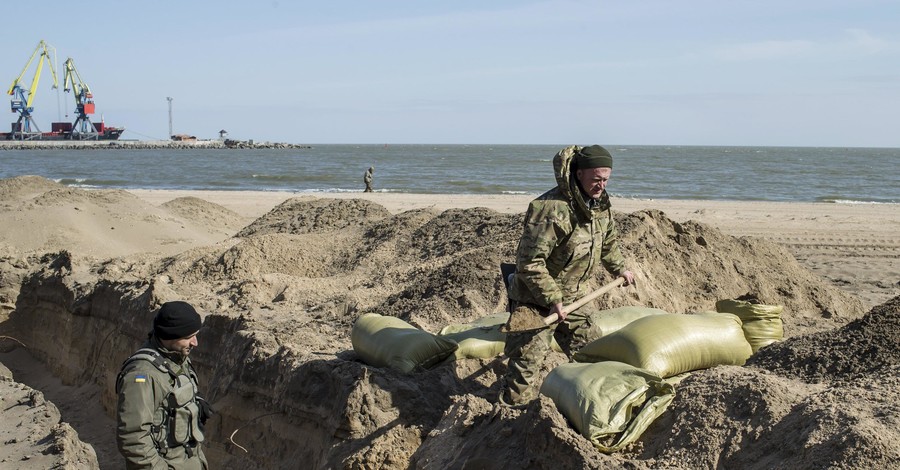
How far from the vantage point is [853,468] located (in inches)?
144

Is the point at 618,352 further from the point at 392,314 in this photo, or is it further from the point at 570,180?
the point at 392,314

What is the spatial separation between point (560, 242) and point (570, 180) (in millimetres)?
367

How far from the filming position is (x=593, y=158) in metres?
4.98

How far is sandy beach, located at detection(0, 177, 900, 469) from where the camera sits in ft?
14.3

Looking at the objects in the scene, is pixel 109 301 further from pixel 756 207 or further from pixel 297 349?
pixel 756 207

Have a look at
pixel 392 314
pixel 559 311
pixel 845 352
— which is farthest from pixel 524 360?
pixel 392 314

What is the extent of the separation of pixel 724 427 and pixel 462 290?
425cm

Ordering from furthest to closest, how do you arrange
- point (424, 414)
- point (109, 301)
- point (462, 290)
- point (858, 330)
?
1. point (109, 301)
2. point (462, 290)
3. point (424, 414)
4. point (858, 330)

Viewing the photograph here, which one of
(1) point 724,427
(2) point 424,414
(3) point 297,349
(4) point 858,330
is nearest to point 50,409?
(3) point 297,349

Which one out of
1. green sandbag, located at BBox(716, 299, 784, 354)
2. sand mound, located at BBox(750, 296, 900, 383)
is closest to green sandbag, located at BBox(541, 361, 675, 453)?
sand mound, located at BBox(750, 296, 900, 383)

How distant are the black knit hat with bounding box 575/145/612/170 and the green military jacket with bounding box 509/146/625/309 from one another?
0.07 meters

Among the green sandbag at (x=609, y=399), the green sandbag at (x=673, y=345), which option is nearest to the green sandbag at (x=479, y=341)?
the green sandbag at (x=673, y=345)

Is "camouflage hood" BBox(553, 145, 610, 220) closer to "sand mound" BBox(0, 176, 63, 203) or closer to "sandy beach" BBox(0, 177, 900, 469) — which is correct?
"sandy beach" BBox(0, 177, 900, 469)

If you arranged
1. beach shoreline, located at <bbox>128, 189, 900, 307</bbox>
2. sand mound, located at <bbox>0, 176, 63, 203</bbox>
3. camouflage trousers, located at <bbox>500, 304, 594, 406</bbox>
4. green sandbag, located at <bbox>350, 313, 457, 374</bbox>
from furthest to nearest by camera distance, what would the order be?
sand mound, located at <bbox>0, 176, 63, 203</bbox>
beach shoreline, located at <bbox>128, 189, 900, 307</bbox>
green sandbag, located at <bbox>350, 313, 457, 374</bbox>
camouflage trousers, located at <bbox>500, 304, 594, 406</bbox>
